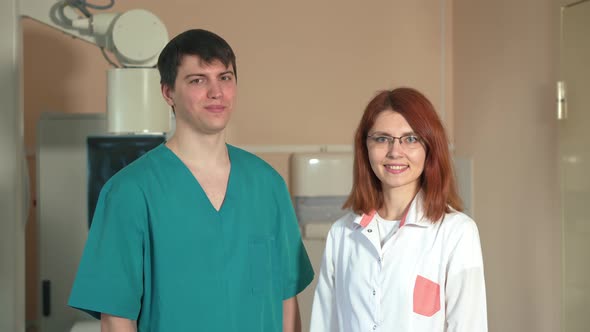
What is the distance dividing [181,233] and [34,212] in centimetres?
166

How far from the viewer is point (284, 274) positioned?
63.0 inches

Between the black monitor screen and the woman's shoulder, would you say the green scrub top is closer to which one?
the woman's shoulder

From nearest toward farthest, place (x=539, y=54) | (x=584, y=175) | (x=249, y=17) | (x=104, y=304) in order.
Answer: (x=104, y=304) < (x=584, y=175) < (x=539, y=54) < (x=249, y=17)

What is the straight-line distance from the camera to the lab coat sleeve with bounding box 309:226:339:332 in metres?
1.60

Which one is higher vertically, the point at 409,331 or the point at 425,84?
the point at 425,84

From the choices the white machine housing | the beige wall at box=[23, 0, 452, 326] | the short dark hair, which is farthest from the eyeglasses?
the beige wall at box=[23, 0, 452, 326]

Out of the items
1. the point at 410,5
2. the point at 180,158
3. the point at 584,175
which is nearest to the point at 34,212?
the point at 180,158

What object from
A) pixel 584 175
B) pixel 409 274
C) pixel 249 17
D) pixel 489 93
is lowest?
pixel 409 274

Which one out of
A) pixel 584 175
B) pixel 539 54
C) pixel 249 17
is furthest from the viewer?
pixel 249 17

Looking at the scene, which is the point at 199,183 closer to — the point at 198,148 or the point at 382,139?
the point at 198,148

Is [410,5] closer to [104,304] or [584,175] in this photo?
[584,175]

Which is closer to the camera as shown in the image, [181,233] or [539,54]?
[181,233]

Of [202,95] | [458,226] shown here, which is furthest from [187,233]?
[458,226]

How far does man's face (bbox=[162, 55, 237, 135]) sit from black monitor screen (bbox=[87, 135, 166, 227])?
93cm
